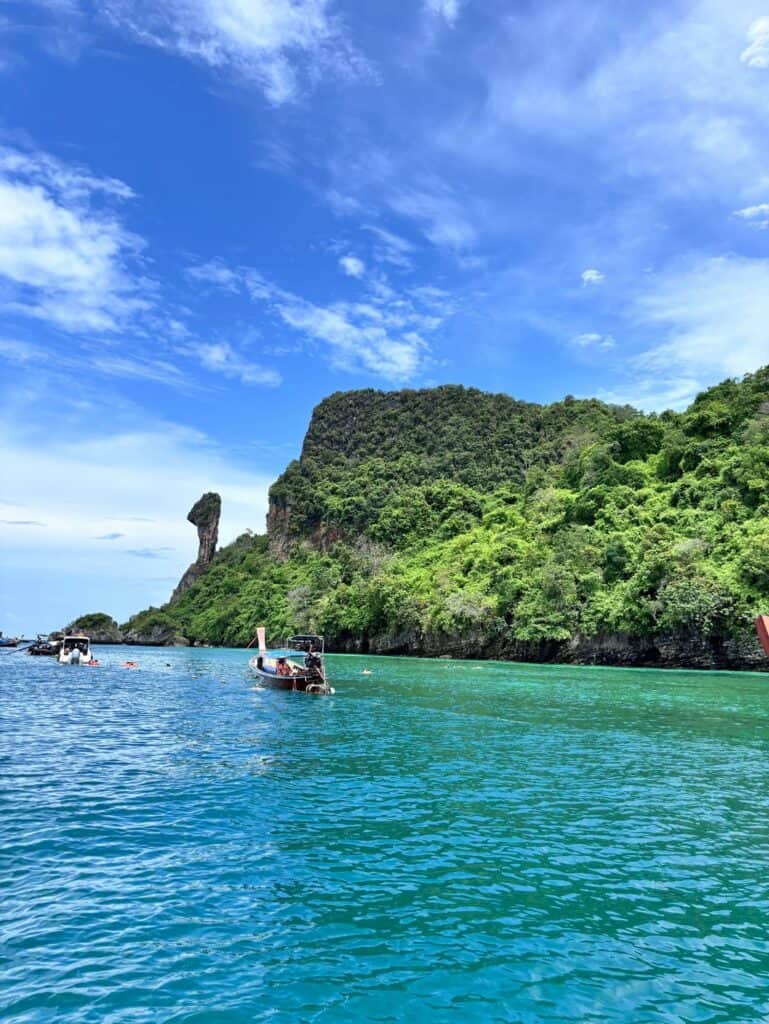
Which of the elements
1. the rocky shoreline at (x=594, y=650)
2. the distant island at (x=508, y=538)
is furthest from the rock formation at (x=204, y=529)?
the rocky shoreline at (x=594, y=650)

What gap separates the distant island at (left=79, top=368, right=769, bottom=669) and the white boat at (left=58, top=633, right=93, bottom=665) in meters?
39.3

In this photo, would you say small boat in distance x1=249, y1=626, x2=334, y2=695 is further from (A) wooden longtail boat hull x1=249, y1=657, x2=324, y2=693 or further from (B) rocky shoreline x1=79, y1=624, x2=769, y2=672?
(B) rocky shoreline x1=79, y1=624, x2=769, y2=672

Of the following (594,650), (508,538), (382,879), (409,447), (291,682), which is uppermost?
(409,447)

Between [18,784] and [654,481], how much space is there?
259 ft

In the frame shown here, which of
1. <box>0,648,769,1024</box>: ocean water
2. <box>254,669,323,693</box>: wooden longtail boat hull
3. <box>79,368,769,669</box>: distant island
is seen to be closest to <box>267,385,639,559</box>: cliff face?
<box>79,368,769,669</box>: distant island

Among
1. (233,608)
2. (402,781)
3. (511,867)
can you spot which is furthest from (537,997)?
(233,608)

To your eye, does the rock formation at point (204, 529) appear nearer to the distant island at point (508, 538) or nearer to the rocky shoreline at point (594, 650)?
the distant island at point (508, 538)

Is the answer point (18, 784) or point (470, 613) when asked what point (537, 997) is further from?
point (470, 613)

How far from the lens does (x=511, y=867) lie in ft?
33.6

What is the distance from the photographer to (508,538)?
9006 cm

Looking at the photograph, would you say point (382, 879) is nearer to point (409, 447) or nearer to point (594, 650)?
point (594, 650)

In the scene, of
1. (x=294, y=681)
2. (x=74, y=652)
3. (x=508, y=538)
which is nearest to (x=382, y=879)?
(x=294, y=681)

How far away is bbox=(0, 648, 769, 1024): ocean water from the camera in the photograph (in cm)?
680

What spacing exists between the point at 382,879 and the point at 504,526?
3670 inches
